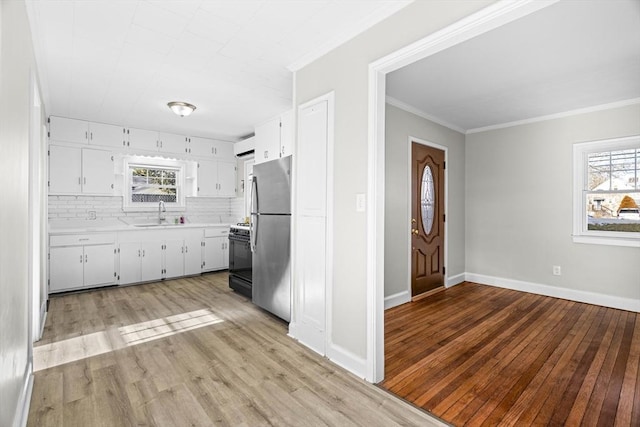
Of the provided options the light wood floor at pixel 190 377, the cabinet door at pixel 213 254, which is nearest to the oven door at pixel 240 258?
the light wood floor at pixel 190 377

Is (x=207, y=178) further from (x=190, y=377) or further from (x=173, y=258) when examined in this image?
(x=190, y=377)

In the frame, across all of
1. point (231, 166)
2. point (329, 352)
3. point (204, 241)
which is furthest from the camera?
point (231, 166)

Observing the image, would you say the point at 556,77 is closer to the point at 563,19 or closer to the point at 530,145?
the point at 563,19

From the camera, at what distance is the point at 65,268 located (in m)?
4.43

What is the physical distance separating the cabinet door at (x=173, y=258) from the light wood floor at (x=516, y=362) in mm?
3658

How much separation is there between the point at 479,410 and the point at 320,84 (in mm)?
2699

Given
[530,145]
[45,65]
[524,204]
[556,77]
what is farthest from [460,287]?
[45,65]

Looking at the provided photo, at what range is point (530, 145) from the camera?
4.63 m

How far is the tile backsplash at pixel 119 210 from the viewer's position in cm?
491

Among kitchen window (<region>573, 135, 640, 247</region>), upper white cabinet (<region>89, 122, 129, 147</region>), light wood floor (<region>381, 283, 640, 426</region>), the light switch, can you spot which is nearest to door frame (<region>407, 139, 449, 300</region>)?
light wood floor (<region>381, 283, 640, 426</region>)

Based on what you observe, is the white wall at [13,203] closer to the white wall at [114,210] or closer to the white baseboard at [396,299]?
the white baseboard at [396,299]

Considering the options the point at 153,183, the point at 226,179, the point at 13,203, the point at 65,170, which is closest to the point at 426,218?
the point at 226,179

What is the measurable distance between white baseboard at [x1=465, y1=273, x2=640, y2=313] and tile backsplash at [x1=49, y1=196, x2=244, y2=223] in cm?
463

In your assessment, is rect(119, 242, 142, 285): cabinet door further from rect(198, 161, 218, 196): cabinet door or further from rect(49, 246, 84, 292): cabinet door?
rect(198, 161, 218, 196): cabinet door
